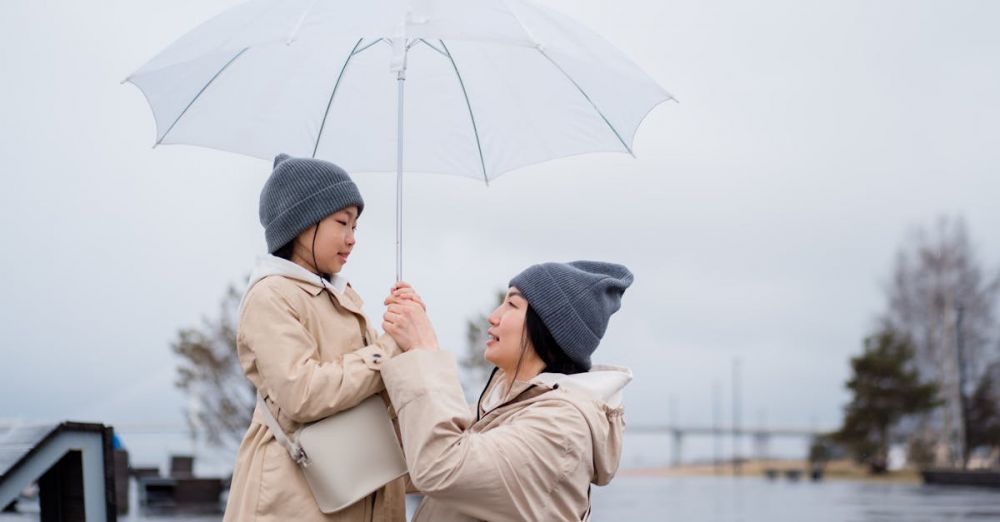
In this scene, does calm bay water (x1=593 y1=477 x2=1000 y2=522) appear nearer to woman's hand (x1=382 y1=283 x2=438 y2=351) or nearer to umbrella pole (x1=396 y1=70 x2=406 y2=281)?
umbrella pole (x1=396 y1=70 x2=406 y2=281)

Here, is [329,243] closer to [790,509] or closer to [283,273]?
[283,273]

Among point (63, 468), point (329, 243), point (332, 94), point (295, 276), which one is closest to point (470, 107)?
point (332, 94)

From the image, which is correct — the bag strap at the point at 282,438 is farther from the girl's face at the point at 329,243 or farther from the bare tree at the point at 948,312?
the bare tree at the point at 948,312

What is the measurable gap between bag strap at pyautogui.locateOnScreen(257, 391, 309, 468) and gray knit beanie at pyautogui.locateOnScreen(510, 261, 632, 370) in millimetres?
653

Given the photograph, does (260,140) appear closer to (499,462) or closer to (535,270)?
(535,270)

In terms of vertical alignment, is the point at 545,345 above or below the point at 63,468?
above

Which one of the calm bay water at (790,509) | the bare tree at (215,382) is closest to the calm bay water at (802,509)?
the calm bay water at (790,509)

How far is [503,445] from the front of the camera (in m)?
2.49

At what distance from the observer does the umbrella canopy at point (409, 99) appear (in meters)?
3.60

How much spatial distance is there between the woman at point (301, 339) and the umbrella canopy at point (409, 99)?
1.78ft

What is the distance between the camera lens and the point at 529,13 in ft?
10.5

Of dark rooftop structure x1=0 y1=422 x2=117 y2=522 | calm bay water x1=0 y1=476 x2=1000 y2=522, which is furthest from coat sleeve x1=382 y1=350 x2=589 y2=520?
calm bay water x1=0 y1=476 x2=1000 y2=522

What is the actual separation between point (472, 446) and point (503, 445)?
0.07 metres

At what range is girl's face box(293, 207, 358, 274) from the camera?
2862mm
